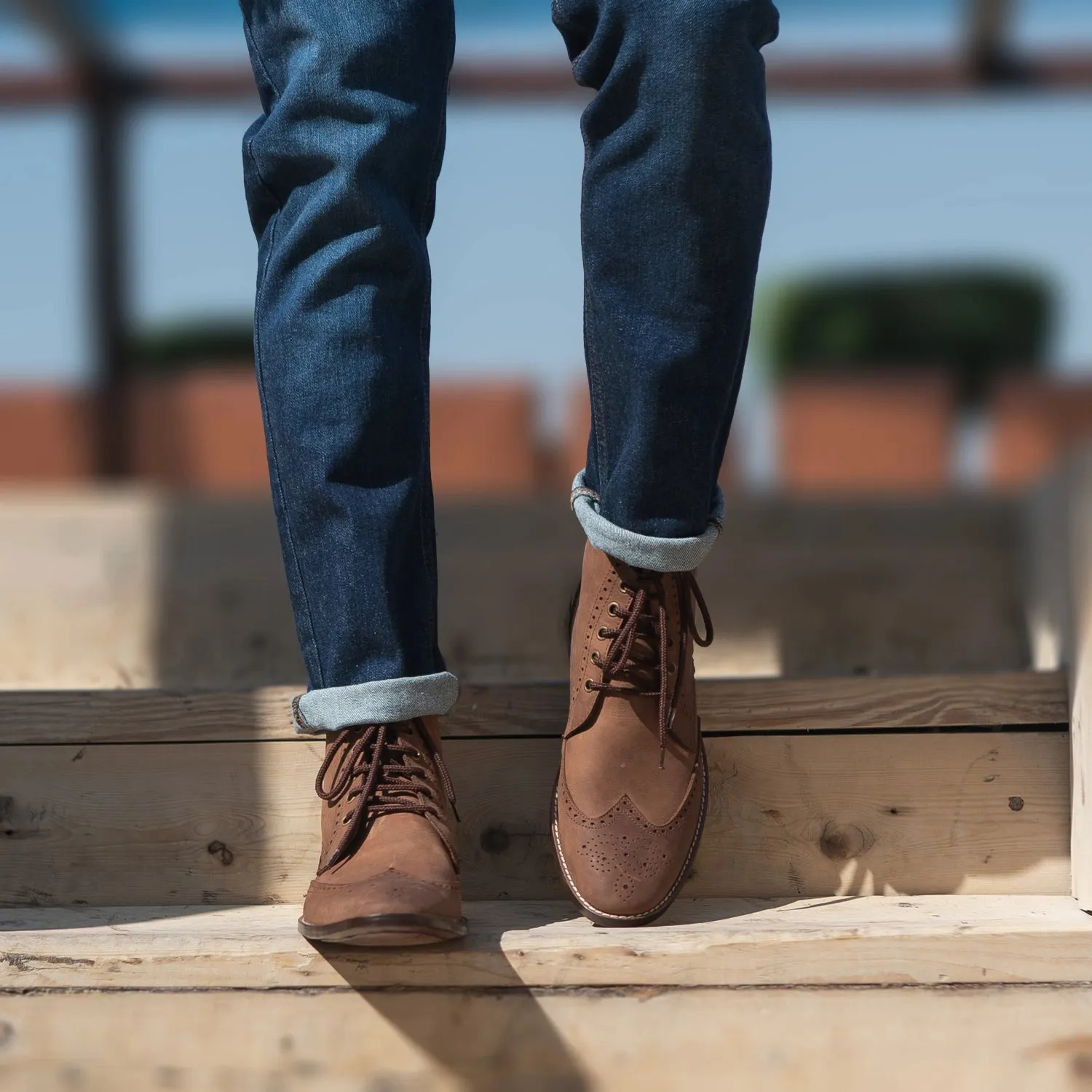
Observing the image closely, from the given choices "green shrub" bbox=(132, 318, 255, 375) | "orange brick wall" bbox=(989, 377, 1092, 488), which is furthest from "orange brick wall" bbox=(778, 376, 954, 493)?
"green shrub" bbox=(132, 318, 255, 375)

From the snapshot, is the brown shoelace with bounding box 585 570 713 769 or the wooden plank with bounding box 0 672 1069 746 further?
the wooden plank with bounding box 0 672 1069 746

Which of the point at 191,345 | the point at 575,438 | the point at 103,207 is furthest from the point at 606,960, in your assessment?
the point at 191,345

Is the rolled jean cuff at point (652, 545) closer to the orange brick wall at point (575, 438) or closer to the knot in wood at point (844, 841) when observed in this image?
the knot in wood at point (844, 841)

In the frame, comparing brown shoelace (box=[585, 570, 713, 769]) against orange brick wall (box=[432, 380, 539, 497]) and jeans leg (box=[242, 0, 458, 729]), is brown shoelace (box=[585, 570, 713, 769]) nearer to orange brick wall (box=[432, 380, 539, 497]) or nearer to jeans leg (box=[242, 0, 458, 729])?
jeans leg (box=[242, 0, 458, 729])

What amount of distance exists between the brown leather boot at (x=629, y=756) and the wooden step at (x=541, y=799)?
96 mm

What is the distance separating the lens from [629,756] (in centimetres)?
86

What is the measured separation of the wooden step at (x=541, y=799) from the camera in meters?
0.96

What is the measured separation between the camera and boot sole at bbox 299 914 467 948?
0.75 meters

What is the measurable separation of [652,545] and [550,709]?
211 mm

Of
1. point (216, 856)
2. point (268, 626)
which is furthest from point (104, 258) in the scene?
point (216, 856)

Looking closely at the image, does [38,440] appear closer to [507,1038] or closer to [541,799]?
[541,799]

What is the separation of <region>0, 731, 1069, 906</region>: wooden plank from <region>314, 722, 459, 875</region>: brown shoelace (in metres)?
0.13

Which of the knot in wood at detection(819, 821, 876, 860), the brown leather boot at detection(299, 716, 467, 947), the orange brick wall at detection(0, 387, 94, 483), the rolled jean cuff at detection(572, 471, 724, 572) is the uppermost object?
the rolled jean cuff at detection(572, 471, 724, 572)

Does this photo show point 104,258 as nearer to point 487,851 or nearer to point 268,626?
point 268,626
